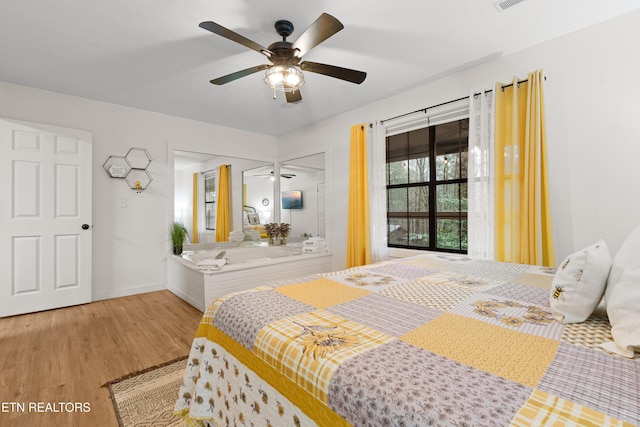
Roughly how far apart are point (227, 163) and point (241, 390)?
3.98 metres

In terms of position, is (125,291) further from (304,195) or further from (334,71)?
(334,71)

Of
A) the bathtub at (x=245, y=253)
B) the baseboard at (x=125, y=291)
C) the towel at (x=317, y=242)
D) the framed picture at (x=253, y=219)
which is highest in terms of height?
the framed picture at (x=253, y=219)

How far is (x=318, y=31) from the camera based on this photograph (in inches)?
68.2

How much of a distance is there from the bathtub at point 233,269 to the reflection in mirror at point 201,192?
29 cm

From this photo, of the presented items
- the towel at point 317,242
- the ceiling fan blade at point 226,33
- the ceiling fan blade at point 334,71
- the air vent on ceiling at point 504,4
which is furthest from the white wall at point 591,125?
the towel at point 317,242

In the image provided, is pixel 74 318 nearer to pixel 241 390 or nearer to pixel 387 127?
pixel 241 390

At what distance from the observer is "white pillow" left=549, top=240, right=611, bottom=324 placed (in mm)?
944

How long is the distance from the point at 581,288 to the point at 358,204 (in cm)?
272

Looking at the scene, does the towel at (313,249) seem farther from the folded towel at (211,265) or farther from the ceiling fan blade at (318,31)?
the ceiling fan blade at (318,31)

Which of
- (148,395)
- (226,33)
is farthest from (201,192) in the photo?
(148,395)

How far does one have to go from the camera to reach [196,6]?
1919mm

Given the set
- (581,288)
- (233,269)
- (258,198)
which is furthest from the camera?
(258,198)

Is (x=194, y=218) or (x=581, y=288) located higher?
(x=194, y=218)

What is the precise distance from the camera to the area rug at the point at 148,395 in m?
1.49
